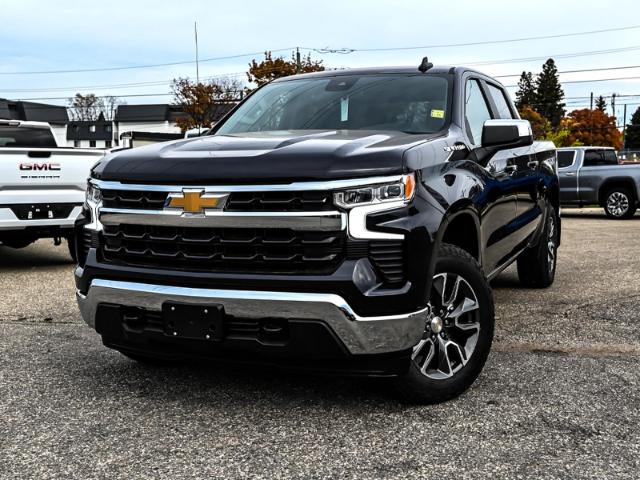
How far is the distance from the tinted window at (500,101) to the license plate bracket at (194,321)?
3.15 metres

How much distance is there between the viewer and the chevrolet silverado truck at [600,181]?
17.2 meters

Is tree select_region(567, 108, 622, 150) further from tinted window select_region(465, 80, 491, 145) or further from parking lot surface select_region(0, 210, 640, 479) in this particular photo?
parking lot surface select_region(0, 210, 640, 479)

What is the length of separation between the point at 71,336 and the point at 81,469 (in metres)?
2.44

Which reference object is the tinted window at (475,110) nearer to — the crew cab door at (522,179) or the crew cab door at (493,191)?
the crew cab door at (493,191)

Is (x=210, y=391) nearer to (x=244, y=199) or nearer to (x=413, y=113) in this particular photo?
(x=244, y=199)

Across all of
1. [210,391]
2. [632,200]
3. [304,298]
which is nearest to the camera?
A: [304,298]

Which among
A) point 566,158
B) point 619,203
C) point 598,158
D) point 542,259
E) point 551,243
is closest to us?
point 542,259

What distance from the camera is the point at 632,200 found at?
1711 cm

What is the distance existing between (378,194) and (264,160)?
0.53 metres

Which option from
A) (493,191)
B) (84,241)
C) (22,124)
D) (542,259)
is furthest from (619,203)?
(84,241)

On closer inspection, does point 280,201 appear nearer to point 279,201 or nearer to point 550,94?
point 279,201

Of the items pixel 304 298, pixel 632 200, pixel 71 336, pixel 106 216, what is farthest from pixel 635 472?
pixel 632 200

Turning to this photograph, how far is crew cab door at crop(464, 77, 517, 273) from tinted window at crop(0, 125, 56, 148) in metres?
5.99

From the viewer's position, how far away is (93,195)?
377 centimetres
